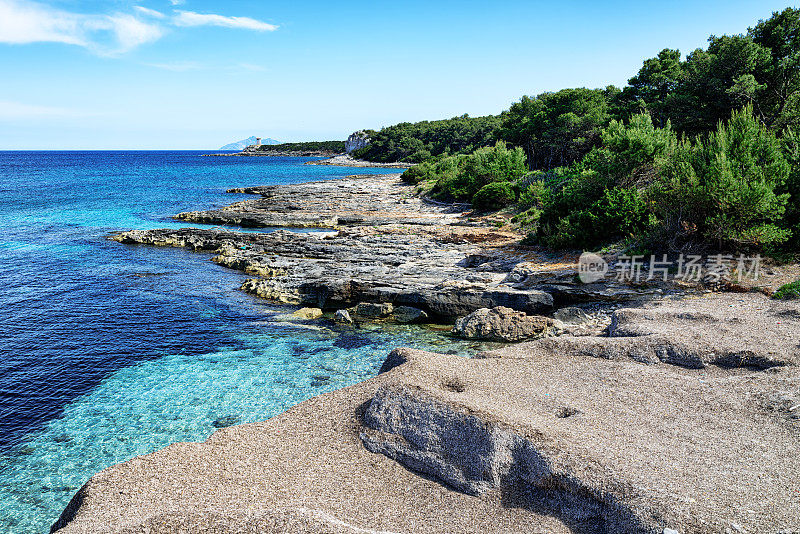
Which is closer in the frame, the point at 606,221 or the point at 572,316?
the point at 572,316

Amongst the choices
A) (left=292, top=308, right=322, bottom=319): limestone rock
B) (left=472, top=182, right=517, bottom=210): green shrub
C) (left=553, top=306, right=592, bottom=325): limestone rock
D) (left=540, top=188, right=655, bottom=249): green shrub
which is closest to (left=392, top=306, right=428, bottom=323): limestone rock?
(left=292, top=308, right=322, bottom=319): limestone rock

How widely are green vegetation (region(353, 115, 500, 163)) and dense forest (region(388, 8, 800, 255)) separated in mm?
79191

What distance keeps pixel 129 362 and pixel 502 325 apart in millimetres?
16144

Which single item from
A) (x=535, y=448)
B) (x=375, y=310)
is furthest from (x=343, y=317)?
(x=535, y=448)

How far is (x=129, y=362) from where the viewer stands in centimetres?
1959

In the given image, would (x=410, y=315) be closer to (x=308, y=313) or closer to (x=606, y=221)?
(x=308, y=313)

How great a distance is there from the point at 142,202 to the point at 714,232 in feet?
248

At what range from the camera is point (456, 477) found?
9.53 meters

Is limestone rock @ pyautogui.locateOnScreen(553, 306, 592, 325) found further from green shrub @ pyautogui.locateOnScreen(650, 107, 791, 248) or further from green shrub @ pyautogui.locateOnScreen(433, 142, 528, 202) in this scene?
green shrub @ pyautogui.locateOnScreen(433, 142, 528, 202)

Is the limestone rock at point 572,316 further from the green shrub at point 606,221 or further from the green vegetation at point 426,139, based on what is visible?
the green vegetation at point 426,139

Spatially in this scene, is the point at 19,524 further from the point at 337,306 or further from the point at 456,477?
the point at 337,306

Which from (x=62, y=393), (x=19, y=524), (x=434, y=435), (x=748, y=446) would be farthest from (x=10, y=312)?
(x=748, y=446)

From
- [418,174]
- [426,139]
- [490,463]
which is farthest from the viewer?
[426,139]

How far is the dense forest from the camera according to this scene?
75.1ft
